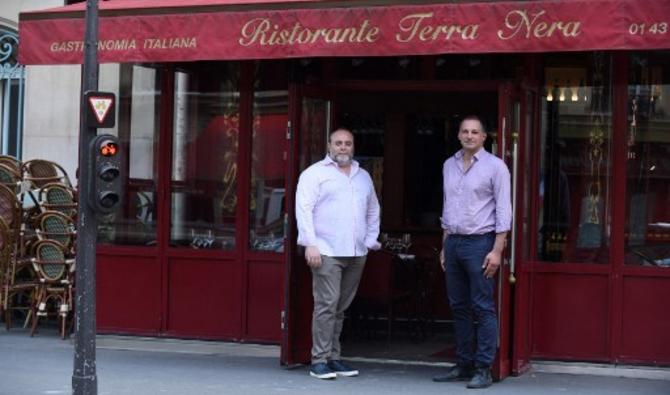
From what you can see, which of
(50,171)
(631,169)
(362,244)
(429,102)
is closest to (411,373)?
(362,244)

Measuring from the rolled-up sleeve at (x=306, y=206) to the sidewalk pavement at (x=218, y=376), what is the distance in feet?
3.71

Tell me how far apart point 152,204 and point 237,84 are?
→ 1362 mm

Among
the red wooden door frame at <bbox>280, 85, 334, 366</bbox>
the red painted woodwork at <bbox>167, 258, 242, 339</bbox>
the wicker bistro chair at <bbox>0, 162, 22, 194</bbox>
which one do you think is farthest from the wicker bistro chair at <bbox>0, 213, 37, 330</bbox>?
the red wooden door frame at <bbox>280, 85, 334, 366</bbox>

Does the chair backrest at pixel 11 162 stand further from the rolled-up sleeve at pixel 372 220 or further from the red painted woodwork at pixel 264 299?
the rolled-up sleeve at pixel 372 220

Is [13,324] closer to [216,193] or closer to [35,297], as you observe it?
[35,297]

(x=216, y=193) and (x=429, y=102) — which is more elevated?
(x=429, y=102)

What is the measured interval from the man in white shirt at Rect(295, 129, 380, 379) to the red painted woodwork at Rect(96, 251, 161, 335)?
6.80ft

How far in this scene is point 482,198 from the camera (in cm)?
924

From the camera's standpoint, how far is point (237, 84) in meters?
11.1

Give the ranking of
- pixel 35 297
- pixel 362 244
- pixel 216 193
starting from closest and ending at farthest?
pixel 362 244
pixel 216 193
pixel 35 297

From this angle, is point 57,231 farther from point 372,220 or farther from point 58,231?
point 372,220

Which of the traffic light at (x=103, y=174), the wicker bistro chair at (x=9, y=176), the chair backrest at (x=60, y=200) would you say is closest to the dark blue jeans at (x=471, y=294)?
the traffic light at (x=103, y=174)

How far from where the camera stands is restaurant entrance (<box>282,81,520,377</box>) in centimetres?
993

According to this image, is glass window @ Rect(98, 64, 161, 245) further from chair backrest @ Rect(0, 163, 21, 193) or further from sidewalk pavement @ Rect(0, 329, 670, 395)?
chair backrest @ Rect(0, 163, 21, 193)
